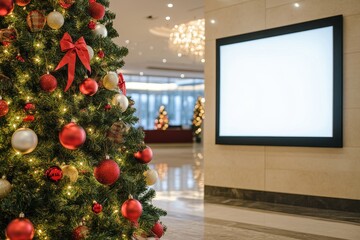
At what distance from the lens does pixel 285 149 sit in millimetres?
5805

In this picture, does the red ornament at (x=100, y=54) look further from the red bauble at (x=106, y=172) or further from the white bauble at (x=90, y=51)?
the red bauble at (x=106, y=172)

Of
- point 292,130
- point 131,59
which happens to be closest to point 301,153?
point 292,130

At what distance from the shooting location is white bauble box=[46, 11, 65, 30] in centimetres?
262

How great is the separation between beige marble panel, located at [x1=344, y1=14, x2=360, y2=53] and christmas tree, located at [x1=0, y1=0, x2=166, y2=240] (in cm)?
334

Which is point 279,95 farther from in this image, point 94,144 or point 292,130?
point 94,144

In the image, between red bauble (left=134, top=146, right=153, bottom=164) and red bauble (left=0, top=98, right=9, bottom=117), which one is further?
red bauble (left=134, top=146, right=153, bottom=164)

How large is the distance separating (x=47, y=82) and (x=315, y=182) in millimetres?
3964

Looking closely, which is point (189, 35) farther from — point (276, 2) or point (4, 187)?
point (4, 187)

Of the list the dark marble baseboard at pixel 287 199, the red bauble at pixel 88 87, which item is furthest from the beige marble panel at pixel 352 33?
the red bauble at pixel 88 87

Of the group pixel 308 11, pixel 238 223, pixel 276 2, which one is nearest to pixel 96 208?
pixel 238 223

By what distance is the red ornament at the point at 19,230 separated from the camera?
7.41 feet

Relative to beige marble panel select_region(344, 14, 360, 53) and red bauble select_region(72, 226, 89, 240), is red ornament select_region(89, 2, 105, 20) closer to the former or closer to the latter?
red bauble select_region(72, 226, 89, 240)

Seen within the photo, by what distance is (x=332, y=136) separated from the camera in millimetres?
5301

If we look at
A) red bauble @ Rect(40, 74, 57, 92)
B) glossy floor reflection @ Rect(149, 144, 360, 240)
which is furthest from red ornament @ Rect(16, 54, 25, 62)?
glossy floor reflection @ Rect(149, 144, 360, 240)
